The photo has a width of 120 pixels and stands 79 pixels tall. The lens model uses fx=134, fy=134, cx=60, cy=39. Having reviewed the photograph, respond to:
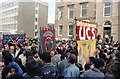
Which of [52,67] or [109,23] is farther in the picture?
[109,23]

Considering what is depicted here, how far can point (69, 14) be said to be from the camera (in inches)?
882

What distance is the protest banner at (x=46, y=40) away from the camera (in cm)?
724

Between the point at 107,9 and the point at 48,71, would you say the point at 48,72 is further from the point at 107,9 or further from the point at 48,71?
the point at 107,9

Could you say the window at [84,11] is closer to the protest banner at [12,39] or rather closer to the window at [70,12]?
the window at [70,12]

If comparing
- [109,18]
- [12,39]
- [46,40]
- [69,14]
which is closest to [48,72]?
[46,40]

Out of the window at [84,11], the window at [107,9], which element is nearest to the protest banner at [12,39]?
the window at [84,11]

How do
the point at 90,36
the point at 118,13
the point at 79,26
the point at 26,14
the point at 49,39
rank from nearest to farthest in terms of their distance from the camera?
the point at 79,26, the point at 90,36, the point at 49,39, the point at 118,13, the point at 26,14

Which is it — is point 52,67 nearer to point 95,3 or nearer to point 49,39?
point 49,39

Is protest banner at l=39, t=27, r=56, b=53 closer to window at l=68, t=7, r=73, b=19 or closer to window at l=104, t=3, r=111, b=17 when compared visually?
window at l=104, t=3, r=111, b=17

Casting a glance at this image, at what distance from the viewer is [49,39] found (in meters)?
7.60

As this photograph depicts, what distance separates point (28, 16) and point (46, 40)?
39.7 metres

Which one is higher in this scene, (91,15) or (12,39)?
(91,15)

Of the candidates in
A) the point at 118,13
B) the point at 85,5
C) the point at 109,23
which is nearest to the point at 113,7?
the point at 118,13

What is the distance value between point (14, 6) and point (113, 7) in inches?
1597
